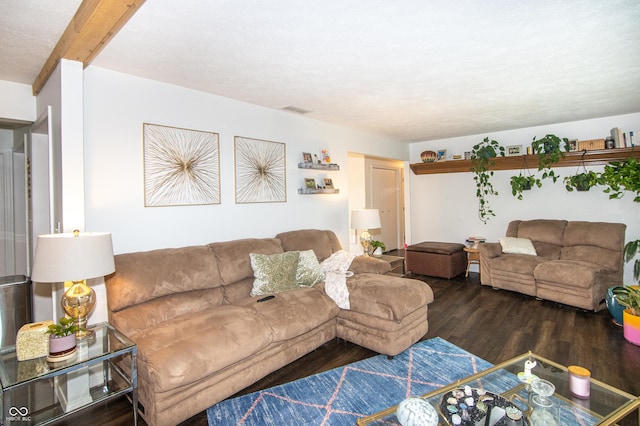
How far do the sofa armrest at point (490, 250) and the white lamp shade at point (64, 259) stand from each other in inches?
187

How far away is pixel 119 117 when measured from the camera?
2.64 metres

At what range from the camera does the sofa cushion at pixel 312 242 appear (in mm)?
3609

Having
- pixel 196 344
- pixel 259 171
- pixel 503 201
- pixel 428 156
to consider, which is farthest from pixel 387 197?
pixel 196 344

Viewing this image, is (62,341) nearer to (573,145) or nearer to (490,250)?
(490,250)

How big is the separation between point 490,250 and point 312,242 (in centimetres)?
281

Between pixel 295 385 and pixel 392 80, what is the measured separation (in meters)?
2.71

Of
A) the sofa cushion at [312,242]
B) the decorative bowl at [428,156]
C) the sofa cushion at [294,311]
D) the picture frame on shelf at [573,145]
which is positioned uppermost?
the decorative bowl at [428,156]

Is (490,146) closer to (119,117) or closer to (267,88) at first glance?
(267,88)

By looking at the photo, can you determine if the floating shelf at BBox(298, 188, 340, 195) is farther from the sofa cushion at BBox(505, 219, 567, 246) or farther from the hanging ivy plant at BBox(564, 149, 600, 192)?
the hanging ivy plant at BBox(564, 149, 600, 192)

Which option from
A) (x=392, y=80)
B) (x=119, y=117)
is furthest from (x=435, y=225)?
(x=119, y=117)

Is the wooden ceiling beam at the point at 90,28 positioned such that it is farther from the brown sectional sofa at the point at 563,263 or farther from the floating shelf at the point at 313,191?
the brown sectional sofa at the point at 563,263

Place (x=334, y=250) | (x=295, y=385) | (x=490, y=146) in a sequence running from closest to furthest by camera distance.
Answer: (x=295, y=385)
(x=334, y=250)
(x=490, y=146)


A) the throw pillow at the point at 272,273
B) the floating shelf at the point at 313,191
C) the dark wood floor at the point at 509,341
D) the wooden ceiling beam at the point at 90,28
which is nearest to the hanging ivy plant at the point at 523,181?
the dark wood floor at the point at 509,341

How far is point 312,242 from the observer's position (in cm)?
377
